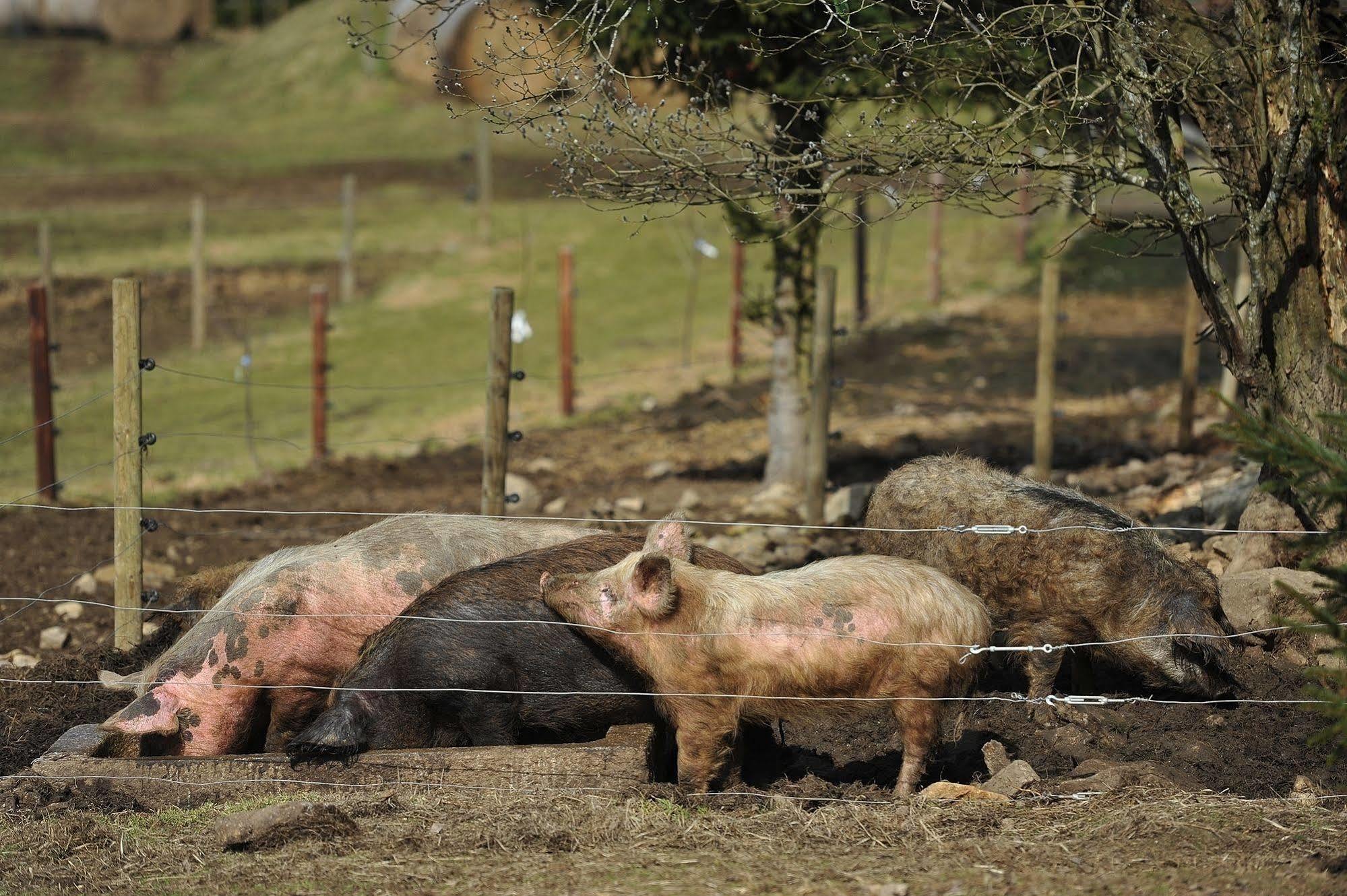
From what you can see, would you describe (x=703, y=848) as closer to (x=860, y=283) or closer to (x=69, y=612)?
(x=69, y=612)

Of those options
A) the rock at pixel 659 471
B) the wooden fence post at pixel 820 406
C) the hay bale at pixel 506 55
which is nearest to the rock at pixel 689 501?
the rock at pixel 659 471

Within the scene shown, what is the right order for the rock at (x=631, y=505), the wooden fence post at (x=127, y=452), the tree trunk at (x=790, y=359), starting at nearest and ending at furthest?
the wooden fence post at (x=127, y=452)
the rock at (x=631, y=505)
the tree trunk at (x=790, y=359)

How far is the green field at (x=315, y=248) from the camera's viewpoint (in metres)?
16.0

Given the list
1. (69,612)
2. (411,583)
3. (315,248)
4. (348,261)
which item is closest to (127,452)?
(411,583)

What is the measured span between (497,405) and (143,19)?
35.2 metres

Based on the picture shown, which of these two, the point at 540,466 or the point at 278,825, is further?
the point at 540,466

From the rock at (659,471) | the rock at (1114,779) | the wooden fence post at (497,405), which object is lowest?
the rock at (1114,779)

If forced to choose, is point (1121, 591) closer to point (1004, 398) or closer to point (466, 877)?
point (466, 877)

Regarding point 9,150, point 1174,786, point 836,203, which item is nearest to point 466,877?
point 1174,786

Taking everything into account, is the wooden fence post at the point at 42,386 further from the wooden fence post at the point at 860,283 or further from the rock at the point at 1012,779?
the wooden fence post at the point at 860,283

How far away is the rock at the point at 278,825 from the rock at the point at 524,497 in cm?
520

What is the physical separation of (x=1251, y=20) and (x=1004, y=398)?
8.08 metres

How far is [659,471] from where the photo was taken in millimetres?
12148

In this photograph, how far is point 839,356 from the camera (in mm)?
17062
